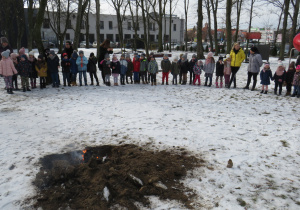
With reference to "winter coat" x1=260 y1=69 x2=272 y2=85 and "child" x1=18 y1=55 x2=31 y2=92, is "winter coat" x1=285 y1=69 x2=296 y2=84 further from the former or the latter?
"child" x1=18 y1=55 x2=31 y2=92

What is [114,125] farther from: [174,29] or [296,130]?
[174,29]

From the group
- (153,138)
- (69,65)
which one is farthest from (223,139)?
(69,65)

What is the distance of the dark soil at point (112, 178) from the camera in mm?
2990

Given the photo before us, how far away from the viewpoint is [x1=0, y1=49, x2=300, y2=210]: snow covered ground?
3.24 m

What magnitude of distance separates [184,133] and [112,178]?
88.5 inches

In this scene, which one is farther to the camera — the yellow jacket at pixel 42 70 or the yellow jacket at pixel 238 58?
the yellow jacket at pixel 238 58

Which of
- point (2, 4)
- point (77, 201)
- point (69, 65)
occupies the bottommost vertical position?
point (77, 201)

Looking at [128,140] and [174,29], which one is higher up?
[174,29]

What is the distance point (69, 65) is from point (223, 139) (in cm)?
748

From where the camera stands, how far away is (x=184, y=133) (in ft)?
17.2

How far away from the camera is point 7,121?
19.2 ft

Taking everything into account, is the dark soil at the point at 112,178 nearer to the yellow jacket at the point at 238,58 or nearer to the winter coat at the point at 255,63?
the winter coat at the point at 255,63

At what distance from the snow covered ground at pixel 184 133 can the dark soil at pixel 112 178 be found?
18cm

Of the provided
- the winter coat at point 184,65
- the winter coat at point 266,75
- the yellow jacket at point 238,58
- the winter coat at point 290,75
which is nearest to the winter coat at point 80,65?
the winter coat at point 184,65
